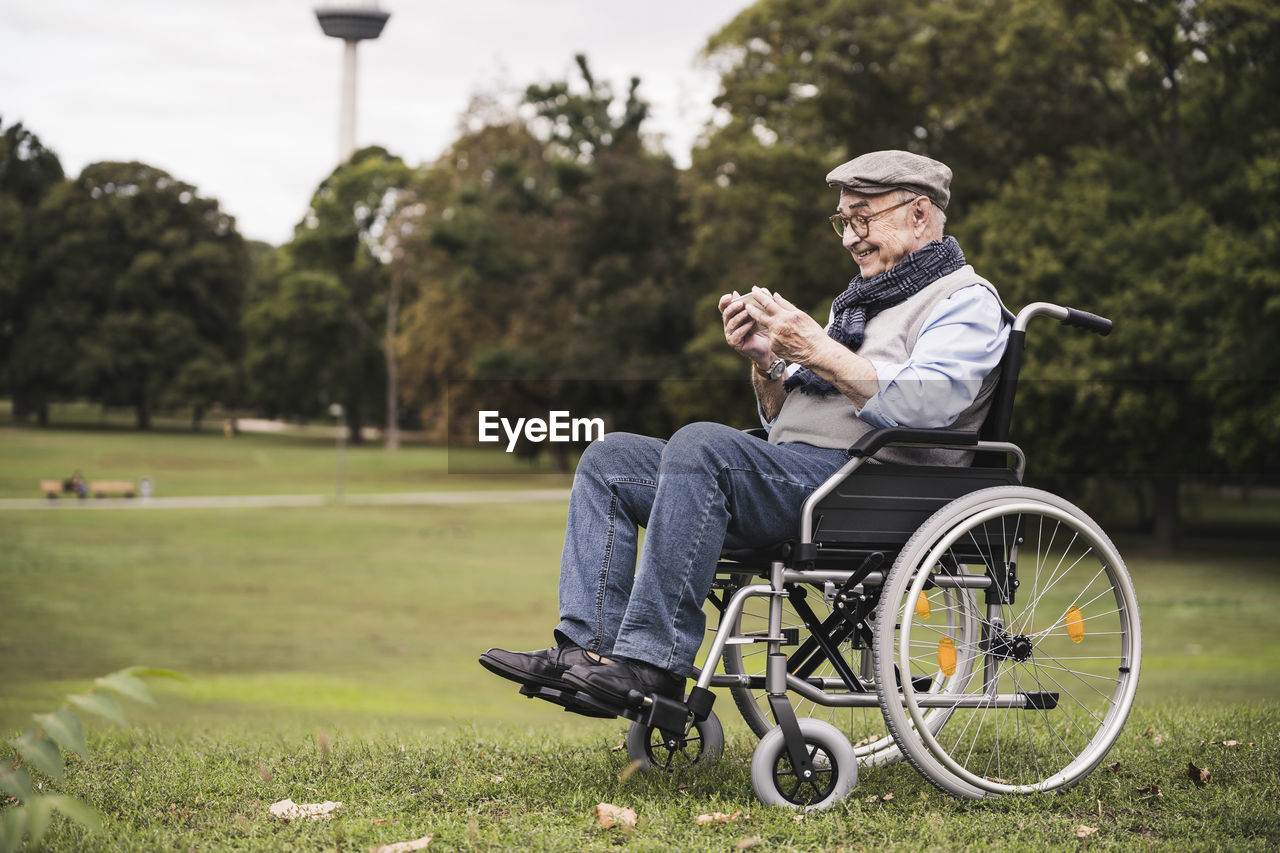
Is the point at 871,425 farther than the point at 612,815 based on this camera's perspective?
Yes

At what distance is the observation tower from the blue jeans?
187ft

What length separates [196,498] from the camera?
1571 inches

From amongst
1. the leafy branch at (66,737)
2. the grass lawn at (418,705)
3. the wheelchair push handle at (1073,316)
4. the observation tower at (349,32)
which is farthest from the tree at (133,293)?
the leafy branch at (66,737)

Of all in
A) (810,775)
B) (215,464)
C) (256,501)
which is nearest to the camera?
(810,775)

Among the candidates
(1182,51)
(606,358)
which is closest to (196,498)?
(606,358)

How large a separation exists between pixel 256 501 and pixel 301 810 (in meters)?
36.5

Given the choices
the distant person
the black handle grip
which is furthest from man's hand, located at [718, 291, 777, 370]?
the distant person

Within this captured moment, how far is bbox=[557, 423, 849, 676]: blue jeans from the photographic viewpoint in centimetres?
288

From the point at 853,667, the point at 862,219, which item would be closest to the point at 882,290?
the point at 862,219

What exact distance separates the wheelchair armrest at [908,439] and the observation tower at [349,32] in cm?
Answer: 5720

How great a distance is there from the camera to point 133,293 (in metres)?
58.5

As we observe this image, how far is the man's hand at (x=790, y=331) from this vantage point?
2.98 meters

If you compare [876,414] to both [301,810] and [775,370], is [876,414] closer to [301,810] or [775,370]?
[775,370]

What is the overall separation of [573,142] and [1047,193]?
21686 mm
